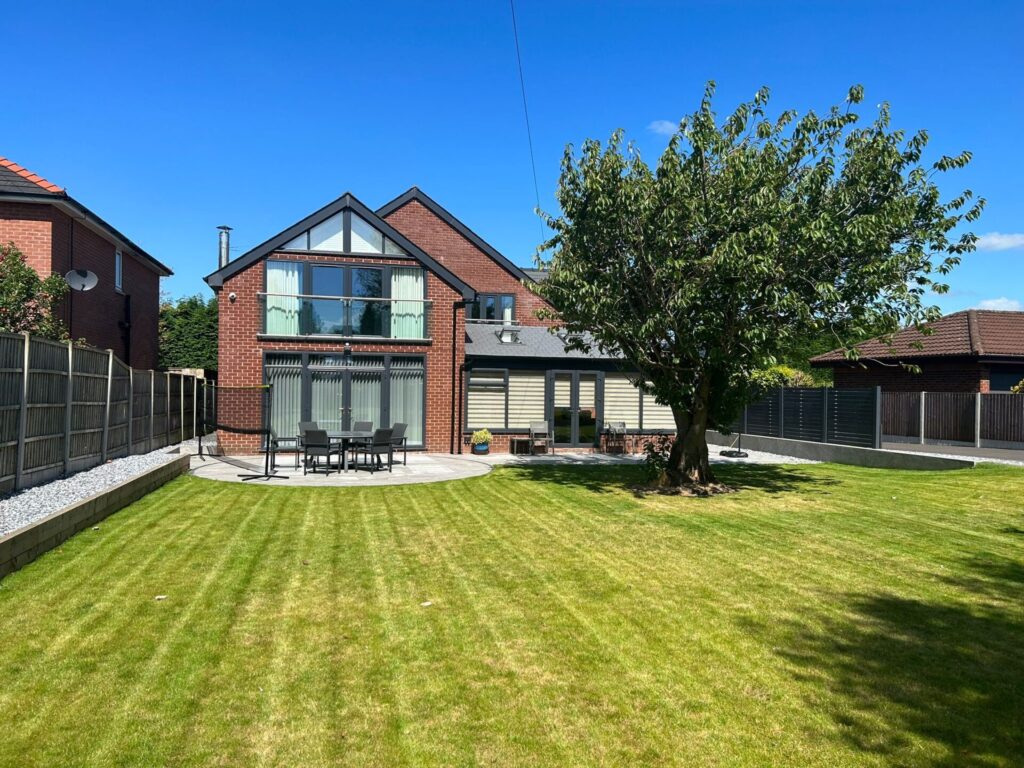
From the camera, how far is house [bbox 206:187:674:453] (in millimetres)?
18641

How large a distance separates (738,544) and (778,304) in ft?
14.0

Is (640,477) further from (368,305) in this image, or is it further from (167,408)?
(167,408)

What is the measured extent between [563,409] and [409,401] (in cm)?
463

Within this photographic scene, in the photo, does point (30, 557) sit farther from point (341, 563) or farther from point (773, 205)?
point (773, 205)

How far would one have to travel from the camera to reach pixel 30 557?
686cm

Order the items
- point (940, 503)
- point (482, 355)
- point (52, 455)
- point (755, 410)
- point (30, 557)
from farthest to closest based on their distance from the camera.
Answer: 1. point (755, 410)
2. point (482, 355)
3. point (940, 503)
4. point (52, 455)
5. point (30, 557)

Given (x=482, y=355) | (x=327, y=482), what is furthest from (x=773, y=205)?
(x=482, y=355)

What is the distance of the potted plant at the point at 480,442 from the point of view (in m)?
19.7

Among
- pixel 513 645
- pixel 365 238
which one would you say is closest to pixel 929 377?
pixel 365 238

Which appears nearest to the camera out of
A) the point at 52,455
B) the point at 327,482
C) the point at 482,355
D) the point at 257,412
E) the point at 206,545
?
the point at 206,545

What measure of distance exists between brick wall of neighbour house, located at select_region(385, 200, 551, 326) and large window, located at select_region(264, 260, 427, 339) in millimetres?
6361

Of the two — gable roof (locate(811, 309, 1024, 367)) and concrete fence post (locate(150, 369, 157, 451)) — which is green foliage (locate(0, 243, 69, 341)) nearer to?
concrete fence post (locate(150, 369, 157, 451))

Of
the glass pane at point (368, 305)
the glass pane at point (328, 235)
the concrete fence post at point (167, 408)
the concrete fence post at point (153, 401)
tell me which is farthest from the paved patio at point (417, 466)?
the glass pane at point (328, 235)

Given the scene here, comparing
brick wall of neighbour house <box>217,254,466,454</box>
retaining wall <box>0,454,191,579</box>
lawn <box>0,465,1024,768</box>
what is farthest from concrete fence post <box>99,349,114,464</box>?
brick wall of neighbour house <box>217,254,466,454</box>
